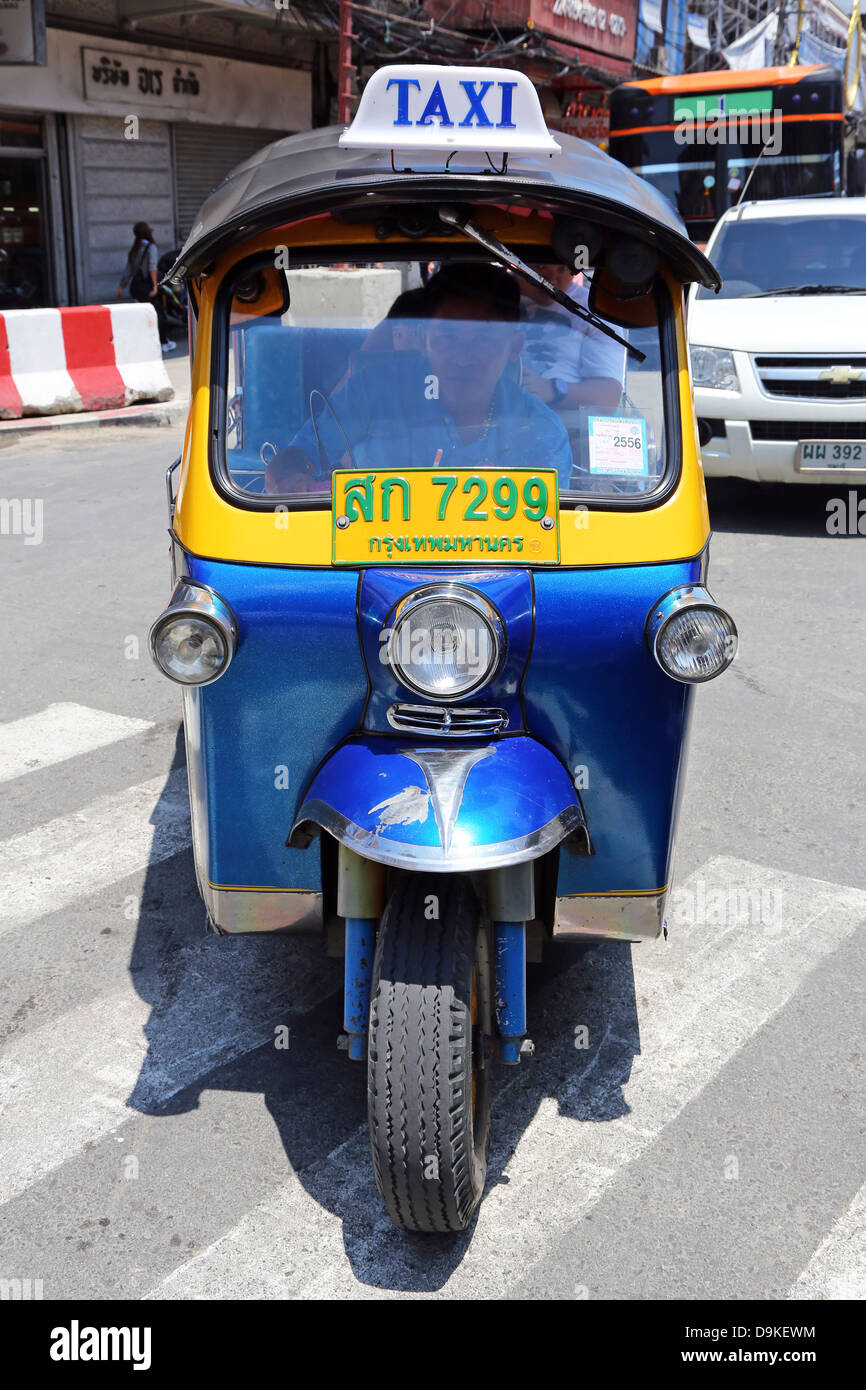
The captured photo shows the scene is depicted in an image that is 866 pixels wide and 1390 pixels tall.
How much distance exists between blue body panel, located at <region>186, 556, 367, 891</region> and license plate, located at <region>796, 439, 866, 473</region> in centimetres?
655

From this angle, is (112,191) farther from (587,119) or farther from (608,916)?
(608,916)

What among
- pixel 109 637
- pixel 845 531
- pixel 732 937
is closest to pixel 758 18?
pixel 845 531

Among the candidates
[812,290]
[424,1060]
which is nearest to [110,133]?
[812,290]

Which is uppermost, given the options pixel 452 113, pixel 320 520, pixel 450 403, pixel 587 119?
pixel 587 119

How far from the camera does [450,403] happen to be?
3246 millimetres

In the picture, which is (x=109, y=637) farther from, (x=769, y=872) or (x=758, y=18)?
(x=758, y=18)

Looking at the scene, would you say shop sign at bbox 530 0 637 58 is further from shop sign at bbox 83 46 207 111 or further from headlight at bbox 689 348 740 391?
headlight at bbox 689 348 740 391

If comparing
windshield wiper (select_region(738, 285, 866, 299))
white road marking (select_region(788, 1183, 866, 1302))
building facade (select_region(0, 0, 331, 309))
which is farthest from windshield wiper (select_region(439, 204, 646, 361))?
building facade (select_region(0, 0, 331, 309))

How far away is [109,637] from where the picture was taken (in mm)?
6910

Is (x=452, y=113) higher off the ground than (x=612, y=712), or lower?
higher

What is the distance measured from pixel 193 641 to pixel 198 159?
20.7m

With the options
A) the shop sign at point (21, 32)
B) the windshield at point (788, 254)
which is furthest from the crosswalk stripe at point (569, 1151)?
the shop sign at point (21, 32)

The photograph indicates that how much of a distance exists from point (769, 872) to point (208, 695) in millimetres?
2323

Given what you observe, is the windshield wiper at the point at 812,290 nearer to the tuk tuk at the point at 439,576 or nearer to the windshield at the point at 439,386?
the tuk tuk at the point at 439,576
